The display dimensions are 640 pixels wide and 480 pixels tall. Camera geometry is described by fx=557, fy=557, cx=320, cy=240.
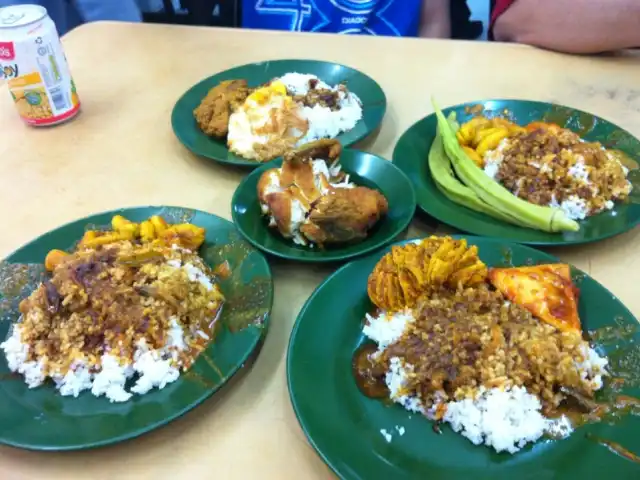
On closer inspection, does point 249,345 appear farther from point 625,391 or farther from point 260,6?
point 260,6

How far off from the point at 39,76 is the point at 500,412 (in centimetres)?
171

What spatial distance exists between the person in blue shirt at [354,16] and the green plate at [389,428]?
74.2 inches

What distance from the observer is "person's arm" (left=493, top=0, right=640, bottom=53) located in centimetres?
211

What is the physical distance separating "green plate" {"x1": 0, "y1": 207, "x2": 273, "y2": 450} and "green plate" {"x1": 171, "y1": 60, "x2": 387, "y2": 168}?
0.48m

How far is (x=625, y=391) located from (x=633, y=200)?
65 cm

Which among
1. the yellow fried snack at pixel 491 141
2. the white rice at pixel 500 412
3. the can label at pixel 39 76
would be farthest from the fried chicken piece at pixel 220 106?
the white rice at pixel 500 412

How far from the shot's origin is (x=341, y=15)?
8.95 feet

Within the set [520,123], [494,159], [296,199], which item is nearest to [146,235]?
[296,199]

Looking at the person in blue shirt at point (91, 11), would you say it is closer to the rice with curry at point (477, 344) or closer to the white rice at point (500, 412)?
the rice with curry at point (477, 344)

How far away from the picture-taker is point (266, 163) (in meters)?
1.66

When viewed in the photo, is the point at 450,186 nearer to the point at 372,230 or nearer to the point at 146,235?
the point at 372,230

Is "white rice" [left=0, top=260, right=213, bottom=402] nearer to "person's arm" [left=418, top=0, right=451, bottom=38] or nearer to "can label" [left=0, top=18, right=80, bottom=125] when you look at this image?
"can label" [left=0, top=18, right=80, bottom=125]

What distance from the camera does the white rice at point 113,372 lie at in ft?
3.68

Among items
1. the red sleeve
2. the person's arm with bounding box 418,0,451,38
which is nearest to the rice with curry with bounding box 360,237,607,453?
the red sleeve
